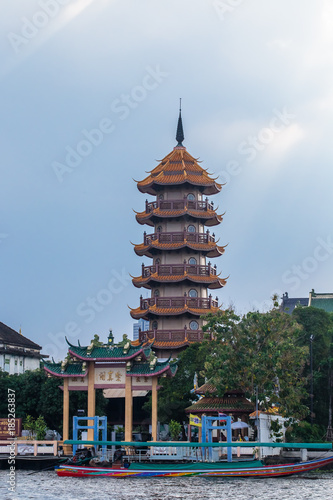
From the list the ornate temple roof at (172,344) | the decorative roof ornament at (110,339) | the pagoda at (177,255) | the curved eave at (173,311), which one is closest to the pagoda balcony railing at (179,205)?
the pagoda at (177,255)

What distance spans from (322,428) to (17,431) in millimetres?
25506

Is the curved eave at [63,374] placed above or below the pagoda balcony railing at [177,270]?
below

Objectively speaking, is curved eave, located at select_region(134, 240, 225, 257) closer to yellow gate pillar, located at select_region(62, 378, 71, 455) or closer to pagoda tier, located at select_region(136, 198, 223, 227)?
pagoda tier, located at select_region(136, 198, 223, 227)

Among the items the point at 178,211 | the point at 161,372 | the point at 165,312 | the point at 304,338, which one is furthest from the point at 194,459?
the point at 178,211

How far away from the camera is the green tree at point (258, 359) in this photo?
5209 cm

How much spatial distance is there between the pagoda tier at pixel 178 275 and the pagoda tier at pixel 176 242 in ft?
5.81

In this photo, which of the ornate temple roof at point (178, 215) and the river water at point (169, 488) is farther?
the ornate temple roof at point (178, 215)

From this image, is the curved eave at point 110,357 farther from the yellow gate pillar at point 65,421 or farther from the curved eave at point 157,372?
the yellow gate pillar at point 65,421

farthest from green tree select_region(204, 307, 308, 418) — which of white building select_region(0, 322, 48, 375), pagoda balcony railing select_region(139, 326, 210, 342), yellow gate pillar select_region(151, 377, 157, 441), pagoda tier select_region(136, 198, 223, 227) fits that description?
white building select_region(0, 322, 48, 375)

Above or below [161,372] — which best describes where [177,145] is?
above

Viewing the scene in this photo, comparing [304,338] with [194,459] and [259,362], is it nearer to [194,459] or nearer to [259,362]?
[259,362]

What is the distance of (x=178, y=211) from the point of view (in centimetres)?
8119

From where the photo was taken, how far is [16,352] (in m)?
93.4

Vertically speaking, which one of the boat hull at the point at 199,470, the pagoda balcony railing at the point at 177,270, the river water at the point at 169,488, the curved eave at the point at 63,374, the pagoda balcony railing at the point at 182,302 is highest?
the pagoda balcony railing at the point at 177,270
